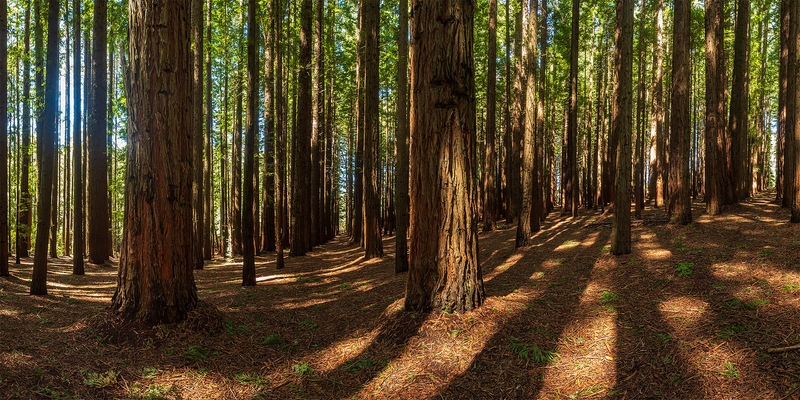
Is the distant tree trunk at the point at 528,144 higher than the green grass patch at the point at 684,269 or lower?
higher

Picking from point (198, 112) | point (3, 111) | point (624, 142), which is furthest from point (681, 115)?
point (3, 111)

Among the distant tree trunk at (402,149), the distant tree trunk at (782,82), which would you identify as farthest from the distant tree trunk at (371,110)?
the distant tree trunk at (782,82)

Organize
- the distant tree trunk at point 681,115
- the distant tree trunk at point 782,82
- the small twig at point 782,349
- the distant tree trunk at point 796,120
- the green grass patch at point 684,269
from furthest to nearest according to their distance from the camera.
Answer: the distant tree trunk at point 782,82 → the distant tree trunk at point 681,115 → the distant tree trunk at point 796,120 → the green grass patch at point 684,269 → the small twig at point 782,349

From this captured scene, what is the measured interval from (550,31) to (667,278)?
63.4 feet

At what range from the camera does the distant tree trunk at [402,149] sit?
9.48 meters

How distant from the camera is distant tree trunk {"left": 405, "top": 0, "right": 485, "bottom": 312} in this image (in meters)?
5.13

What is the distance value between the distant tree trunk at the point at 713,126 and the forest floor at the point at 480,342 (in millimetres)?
4445

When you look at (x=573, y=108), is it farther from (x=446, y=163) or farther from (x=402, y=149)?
(x=446, y=163)

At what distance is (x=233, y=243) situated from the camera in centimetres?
1714

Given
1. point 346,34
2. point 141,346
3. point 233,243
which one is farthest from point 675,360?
point 346,34

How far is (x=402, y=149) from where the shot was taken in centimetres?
993

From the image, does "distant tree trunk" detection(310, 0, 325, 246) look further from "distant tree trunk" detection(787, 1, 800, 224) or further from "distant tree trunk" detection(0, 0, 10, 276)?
"distant tree trunk" detection(787, 1, 800, 224)

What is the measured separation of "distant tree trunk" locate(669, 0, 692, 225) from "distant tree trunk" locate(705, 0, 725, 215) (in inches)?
46.9

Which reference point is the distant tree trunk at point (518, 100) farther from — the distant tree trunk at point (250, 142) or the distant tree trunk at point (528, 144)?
the distant tree trunk at point (250, 142)
